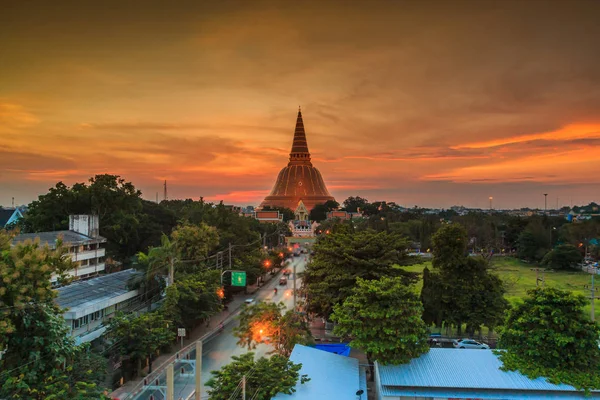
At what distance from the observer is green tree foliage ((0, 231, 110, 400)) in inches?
493

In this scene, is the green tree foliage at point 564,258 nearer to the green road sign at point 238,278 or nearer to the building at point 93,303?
the green road sign at point 238,278

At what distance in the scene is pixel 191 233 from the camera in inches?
1199

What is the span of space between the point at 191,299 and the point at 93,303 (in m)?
4.95

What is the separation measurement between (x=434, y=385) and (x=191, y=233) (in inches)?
777

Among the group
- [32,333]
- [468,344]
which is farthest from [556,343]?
[32,333]

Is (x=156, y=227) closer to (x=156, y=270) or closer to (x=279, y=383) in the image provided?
(x=156, y=270)

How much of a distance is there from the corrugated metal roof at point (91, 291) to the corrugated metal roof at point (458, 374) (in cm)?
1439

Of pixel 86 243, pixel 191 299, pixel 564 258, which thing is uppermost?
pixel 86 243

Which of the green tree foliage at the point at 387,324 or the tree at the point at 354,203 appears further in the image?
the tree at the point at 354,203

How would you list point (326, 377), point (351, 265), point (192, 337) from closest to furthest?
1. point (326, 377)
2. point (351, 265)
3. point (192, 337)

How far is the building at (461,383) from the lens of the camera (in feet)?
49.5

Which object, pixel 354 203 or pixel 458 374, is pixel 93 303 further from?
pixel 354 203

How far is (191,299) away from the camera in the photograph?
24250mm

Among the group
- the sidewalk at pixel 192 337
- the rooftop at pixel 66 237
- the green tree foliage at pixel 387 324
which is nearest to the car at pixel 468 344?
the green tree foliage at pixel 387 324
